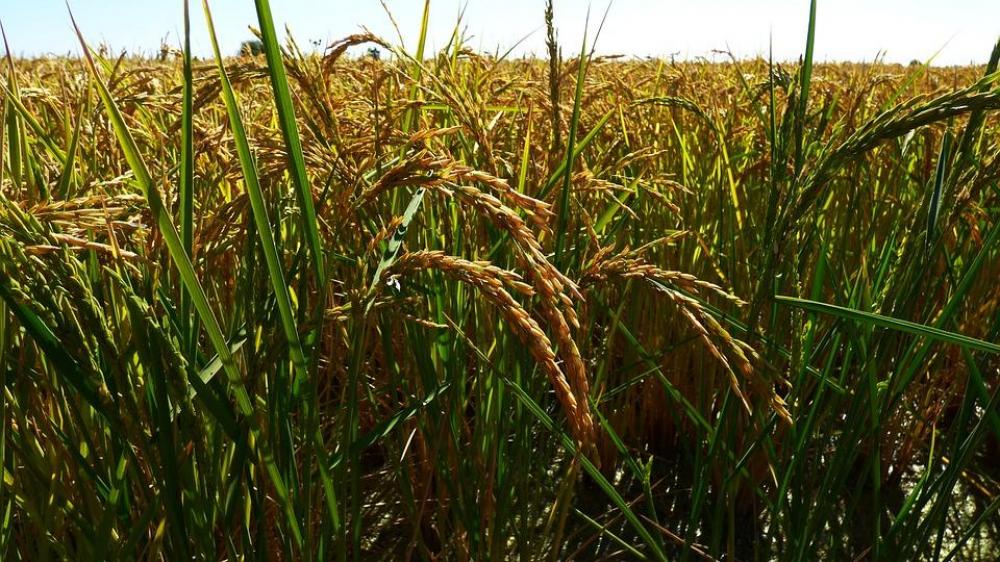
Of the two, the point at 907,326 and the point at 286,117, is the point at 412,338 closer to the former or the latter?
the point at 286,117

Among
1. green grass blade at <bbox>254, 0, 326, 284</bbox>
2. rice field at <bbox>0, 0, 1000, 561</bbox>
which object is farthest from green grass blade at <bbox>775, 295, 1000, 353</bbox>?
green grass blade at <bbox>254, 0, 326, 284</bbox>

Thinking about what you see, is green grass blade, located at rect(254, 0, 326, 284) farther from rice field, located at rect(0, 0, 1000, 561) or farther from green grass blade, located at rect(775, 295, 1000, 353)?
green grass blade, located at rect(775, 295, 1000, 353)

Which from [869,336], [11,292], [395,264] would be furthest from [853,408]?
[11,292]

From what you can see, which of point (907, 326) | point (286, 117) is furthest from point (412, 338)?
point (907, 326)

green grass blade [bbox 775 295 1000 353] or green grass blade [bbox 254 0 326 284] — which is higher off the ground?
green grass blade [bbox 254 0 326 284]

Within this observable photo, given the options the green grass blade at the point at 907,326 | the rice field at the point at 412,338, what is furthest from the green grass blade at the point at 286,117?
the green grass blade at the point at 907,326

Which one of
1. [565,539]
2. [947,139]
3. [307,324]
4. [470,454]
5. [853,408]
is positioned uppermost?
[947,139]

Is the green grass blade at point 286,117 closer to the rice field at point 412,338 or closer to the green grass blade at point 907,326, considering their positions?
the rice field at point 412,338

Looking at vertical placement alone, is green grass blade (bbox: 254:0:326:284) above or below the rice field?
above

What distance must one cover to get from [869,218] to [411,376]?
1322 millimetres

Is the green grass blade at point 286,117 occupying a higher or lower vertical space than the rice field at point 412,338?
higher

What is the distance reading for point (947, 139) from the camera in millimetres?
980

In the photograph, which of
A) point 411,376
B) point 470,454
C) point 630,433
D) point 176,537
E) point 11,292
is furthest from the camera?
point 630,433

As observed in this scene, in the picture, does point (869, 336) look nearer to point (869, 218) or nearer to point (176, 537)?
point (176, 537)
